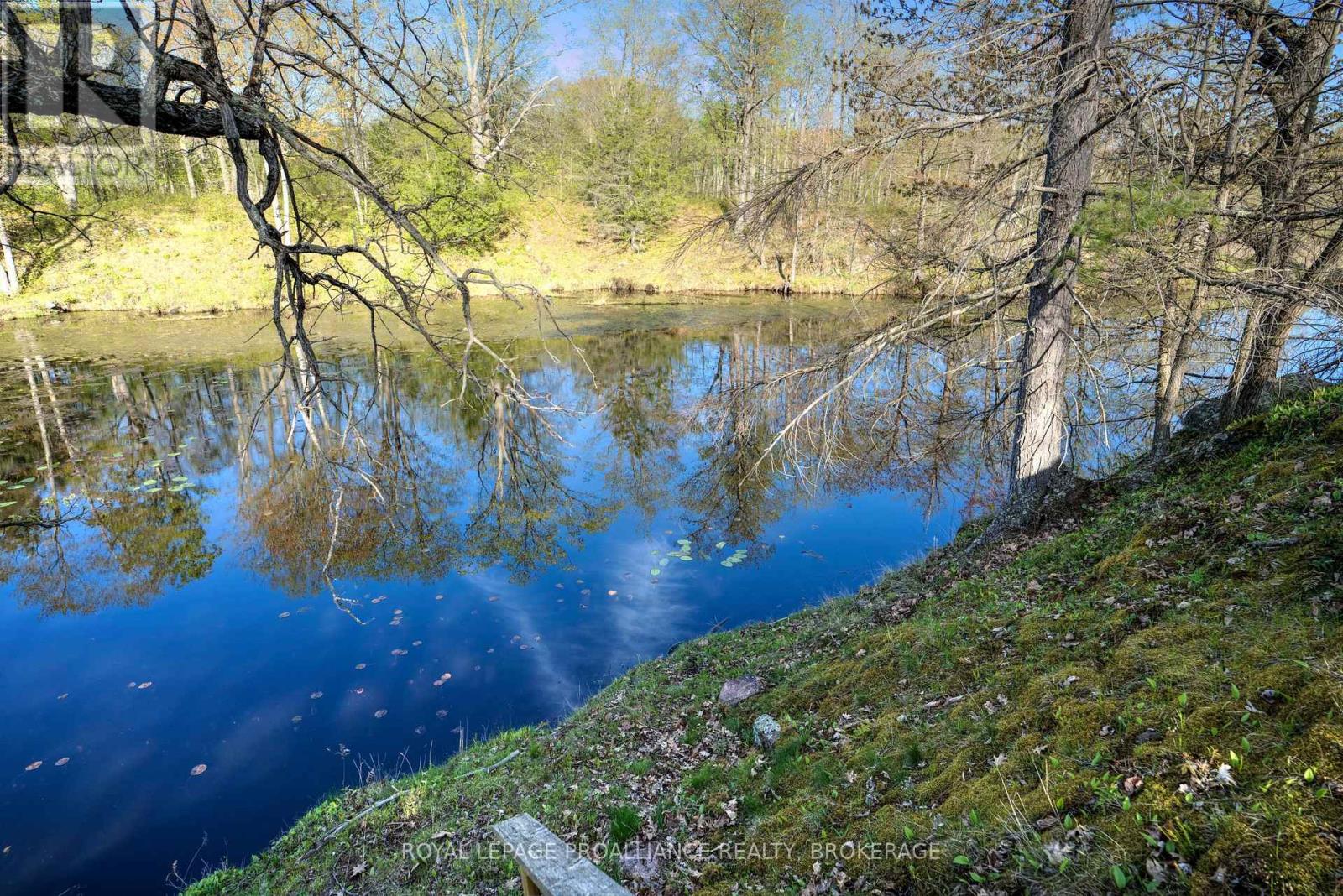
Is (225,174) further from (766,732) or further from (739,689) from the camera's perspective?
(766,732)

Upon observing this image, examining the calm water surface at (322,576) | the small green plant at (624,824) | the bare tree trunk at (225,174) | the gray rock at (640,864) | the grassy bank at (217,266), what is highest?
the bare tree trunk at (225,174)

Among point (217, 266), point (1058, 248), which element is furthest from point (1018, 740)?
point (217, 266)

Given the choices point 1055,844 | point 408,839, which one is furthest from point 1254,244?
point 408,839

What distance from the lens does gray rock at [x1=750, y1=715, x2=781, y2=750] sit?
443 cm

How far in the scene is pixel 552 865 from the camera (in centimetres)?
220

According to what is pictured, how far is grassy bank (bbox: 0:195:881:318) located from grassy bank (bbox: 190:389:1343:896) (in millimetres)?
14364

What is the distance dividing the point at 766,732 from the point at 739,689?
89cm

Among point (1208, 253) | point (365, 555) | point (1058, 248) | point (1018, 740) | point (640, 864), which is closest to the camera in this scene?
point (1018, 740)

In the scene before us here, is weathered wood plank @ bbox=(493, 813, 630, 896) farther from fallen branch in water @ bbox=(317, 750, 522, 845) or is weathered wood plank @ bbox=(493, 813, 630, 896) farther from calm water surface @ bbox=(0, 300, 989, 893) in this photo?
fallen branch in water @ bbox=(317, 750, 522, 845)

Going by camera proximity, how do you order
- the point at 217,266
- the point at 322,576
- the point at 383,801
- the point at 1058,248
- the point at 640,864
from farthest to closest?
the point at 217,266
the point at 322,576
the point at 1058,248
the point at 383,801
the point at 640,864

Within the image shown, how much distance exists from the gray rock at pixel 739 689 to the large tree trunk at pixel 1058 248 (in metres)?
3.50

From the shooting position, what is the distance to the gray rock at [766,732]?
443cm

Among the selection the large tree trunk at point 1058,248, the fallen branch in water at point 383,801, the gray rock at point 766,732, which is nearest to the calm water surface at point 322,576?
the fallen branch in water at point 383,801

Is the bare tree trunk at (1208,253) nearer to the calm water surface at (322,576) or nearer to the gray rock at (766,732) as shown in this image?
the calm water surface at (322,576)
